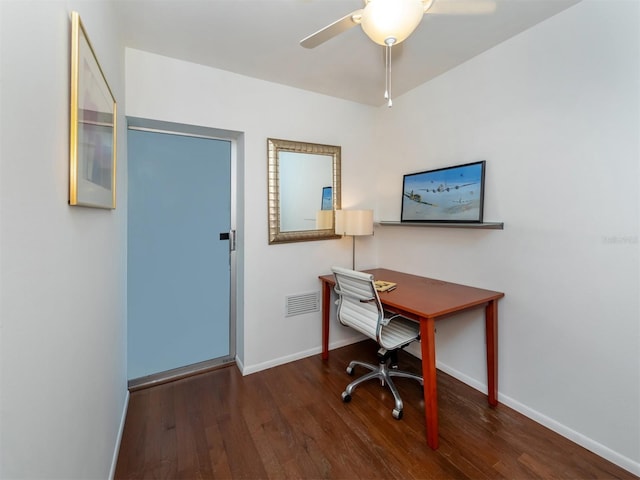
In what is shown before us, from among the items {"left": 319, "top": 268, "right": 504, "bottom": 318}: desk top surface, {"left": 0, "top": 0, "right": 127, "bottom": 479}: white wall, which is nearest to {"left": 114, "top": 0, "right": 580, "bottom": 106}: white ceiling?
{"left": 0, "top": 0, "right": 127, "bottom": 479}: white wall

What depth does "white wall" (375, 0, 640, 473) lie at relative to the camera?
4.92 feet

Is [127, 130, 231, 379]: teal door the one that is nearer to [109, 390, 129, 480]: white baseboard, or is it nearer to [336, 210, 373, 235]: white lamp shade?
[109, 390, 129, 480]: white baseboard

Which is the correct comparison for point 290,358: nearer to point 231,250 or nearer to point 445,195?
point 231,250

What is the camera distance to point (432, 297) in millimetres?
1987

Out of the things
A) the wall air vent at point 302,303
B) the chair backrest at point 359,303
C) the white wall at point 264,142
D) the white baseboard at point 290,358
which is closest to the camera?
the chair backrest at point 359,303

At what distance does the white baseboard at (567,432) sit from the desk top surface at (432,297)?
746mm

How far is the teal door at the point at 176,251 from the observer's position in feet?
7.40

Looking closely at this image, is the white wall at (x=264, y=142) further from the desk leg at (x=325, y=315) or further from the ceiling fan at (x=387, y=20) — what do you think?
the ceiling fan at (x=387, y=20)

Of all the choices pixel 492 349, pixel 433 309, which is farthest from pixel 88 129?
pixel 492 349

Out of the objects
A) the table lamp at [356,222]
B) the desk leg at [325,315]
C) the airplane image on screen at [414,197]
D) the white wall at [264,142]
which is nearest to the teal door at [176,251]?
the white wall at [264,142]

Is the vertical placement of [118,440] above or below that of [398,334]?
below

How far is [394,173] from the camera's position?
2881 mm

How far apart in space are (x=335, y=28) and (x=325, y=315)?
84.9 inches

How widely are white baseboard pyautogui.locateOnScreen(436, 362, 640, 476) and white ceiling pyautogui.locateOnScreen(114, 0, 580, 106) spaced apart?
2.50 metres
